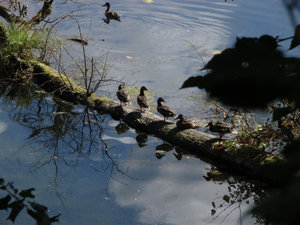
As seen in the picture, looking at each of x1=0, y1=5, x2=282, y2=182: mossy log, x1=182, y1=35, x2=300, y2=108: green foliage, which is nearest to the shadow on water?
x1=0, y1=5, x2=282, y2=182: mossy log

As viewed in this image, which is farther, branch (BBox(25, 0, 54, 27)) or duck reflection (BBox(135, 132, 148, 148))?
branch (BBox(25, 0, 54, 27))

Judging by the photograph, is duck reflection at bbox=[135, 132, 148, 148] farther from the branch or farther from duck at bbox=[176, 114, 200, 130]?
the branch

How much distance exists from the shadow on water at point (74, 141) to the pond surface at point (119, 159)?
1cm

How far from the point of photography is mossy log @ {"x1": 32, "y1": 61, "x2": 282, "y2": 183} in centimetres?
582

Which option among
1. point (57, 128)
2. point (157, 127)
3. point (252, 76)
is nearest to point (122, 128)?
point (157, 127)

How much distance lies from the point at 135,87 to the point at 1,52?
2.93m

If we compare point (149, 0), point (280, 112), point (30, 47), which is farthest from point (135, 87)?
point (280, 112)

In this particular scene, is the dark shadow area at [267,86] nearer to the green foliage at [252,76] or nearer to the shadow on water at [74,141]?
the green foliage at [252,76]

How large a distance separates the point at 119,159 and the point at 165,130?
1034 millimetres

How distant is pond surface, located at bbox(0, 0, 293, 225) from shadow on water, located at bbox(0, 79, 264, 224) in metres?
0.01

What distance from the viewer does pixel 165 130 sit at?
6.83m

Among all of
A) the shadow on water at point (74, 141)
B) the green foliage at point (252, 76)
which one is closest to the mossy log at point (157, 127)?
the shadow on water at point (74, 141)

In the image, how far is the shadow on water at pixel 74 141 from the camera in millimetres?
5461

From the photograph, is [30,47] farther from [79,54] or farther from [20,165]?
[20,165]
